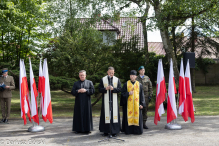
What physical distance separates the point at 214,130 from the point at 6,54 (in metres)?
20.5

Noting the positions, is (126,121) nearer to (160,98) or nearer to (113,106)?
(113,106)

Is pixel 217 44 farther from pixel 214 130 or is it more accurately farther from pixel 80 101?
pixel 80 101

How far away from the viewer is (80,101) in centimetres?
710

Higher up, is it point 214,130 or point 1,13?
point 1,13

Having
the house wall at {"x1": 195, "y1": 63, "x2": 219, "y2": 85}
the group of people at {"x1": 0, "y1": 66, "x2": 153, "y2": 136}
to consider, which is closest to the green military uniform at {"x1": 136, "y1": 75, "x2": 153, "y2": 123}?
the group of people at {"x1": 0, "y1": 66, "x2": 153, "y2": 136}

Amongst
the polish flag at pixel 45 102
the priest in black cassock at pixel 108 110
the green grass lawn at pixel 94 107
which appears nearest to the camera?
the priest in black cassock at pixel 108 110

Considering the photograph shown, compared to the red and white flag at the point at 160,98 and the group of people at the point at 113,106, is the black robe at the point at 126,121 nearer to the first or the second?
the group of people at the point at 113,106

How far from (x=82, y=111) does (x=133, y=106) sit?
153 cm

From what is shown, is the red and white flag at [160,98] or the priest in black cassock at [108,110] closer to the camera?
the priest in black cassock at [108,110]

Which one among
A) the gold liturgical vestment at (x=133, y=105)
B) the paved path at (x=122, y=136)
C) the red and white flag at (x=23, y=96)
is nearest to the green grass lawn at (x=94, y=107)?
the paved path at (x=122, y=136)

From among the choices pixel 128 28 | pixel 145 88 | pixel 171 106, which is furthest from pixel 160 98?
pixel 128 28

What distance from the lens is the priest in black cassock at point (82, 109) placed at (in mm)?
6953

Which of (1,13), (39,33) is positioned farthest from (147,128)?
(39,33)

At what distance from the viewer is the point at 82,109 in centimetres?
705
